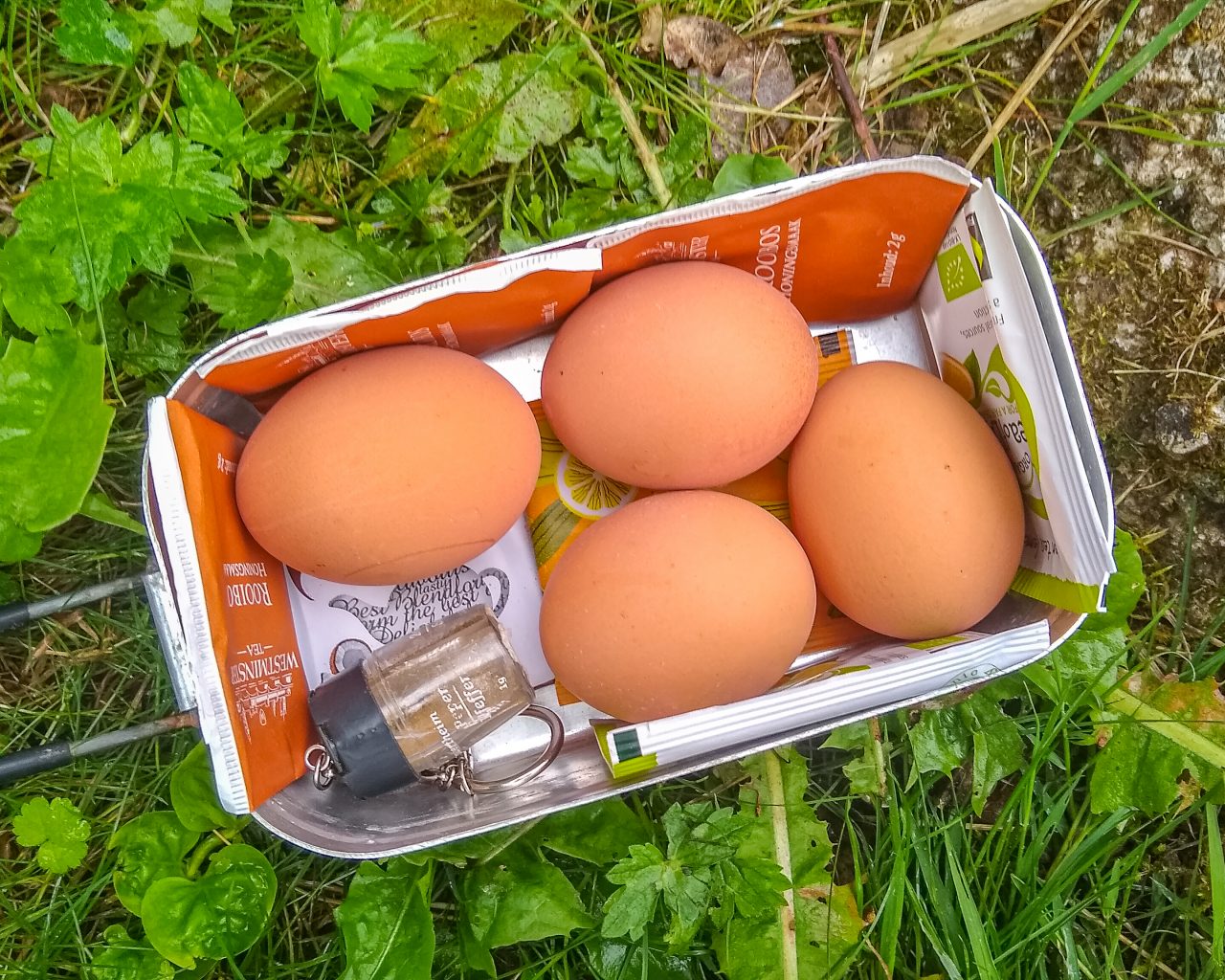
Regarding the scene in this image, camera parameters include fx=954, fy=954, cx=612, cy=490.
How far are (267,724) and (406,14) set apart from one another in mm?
891

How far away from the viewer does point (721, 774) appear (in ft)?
4.09

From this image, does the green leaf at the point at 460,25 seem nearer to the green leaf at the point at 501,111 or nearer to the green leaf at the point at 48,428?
the green leaf at the point at 501,111

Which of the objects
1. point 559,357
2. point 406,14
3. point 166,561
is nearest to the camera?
point 166,561

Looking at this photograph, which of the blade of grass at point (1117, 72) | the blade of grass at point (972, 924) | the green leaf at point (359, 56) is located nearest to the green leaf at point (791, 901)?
the blade of grass at point (972, 924)

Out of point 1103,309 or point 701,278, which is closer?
point 701,278

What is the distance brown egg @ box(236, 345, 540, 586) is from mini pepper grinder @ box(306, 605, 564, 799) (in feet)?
0.40

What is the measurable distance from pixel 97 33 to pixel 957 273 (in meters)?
1.06

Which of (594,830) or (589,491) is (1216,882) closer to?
(594,830)

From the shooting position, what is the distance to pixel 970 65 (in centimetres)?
130

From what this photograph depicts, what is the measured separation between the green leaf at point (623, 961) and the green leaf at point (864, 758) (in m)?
0.32

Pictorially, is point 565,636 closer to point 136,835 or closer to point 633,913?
point 633,913

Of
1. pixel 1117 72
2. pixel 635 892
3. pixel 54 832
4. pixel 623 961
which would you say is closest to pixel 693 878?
pixel 635 892

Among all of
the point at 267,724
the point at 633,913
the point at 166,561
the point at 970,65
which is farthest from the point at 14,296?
the point at 970,65

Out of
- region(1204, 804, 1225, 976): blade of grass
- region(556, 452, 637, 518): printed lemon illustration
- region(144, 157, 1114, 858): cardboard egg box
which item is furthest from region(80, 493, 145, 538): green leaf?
region(1204, 804, 1225, 976): blade of grass
